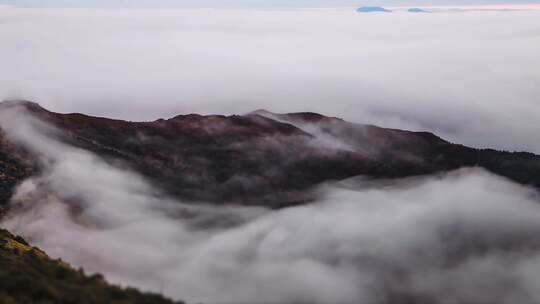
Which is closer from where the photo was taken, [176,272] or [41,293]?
[41,293]

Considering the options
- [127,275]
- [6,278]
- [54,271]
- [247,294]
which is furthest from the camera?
[127,275]

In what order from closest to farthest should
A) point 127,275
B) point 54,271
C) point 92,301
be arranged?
1. point 92,301
2. point 54,271
3. point 127,275

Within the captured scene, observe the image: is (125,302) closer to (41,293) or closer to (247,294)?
(41,293)

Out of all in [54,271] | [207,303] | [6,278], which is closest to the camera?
[6,278]

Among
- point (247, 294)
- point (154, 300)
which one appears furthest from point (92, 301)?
point (247, 294)

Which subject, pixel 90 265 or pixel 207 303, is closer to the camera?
pixel 207 303

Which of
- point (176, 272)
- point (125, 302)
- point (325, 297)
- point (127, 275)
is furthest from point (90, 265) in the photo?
point (125, 302)

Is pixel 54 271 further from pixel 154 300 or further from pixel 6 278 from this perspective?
pixel 154 300

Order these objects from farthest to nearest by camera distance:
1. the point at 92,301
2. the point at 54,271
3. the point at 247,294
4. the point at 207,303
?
the point at 247,294 → the point at 207,303 → the point at 54,271 → the point at 92,301
